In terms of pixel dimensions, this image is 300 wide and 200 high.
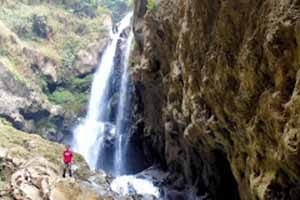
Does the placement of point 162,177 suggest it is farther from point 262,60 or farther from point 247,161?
point 262,60

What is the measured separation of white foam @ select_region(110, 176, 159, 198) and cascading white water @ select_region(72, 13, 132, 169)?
21.5ft

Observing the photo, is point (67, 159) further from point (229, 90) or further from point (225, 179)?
point (229, 90)

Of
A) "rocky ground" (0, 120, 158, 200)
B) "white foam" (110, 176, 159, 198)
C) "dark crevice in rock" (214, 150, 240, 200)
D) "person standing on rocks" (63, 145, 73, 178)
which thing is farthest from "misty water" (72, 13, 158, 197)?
"dark crevice in rock" (214, 150, 240, 200)

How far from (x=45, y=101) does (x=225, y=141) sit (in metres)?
20.1

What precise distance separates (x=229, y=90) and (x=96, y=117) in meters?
20.3

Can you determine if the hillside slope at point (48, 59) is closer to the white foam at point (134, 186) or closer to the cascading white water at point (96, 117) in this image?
the cascading white water at point (96, 117)

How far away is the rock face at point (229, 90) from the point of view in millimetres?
9656

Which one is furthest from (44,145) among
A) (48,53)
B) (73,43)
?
(73,43)

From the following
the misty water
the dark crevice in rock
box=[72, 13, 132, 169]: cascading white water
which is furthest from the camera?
box=[72, 13, 132, 169]: cascading white water

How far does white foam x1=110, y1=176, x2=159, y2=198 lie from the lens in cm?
2045

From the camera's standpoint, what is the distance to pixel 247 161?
41.2 ft

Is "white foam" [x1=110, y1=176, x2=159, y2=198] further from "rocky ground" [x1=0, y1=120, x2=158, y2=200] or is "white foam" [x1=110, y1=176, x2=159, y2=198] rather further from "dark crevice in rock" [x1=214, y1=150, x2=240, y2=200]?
"dark crevice in rock" [x1=214, y1=150, x2=240, y2=200]

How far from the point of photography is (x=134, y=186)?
69.2 feet

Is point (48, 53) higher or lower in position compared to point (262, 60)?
higher
